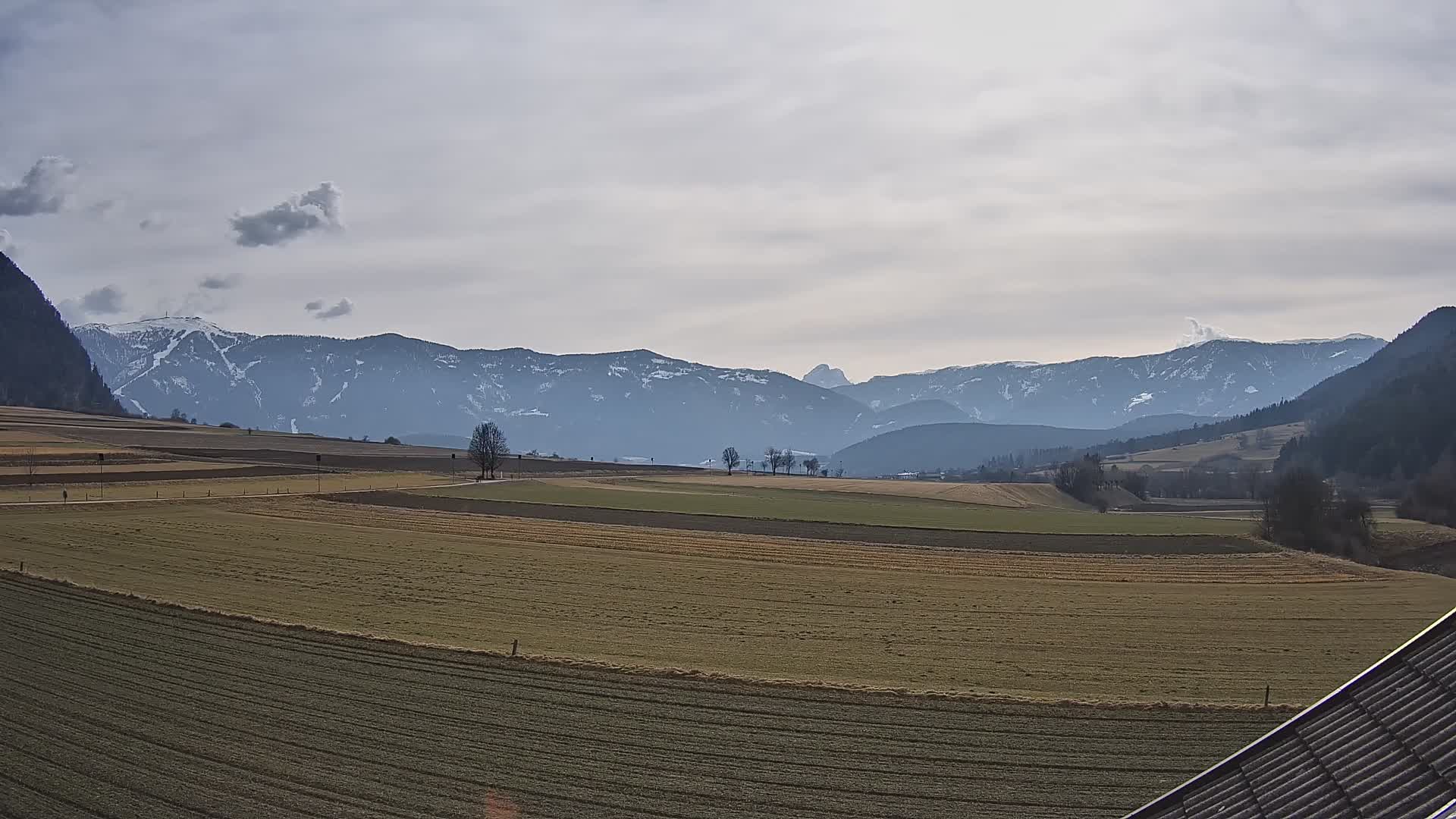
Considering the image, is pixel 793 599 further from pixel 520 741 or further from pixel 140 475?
pixel 140 475

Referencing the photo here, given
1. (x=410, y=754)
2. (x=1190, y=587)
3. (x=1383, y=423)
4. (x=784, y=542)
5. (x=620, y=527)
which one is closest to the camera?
(x=410, y=754)

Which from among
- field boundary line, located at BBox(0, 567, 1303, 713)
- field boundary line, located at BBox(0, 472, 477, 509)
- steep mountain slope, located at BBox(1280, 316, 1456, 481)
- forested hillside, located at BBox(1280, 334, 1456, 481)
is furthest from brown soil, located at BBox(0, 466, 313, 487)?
forested hillside, located at BBox(1280, 334, 1456, 481)

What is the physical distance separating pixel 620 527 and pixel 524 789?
49646mm

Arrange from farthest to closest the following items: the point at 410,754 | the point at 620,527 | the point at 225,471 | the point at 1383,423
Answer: the point at 1383,423, the point at 225,471, the point at 620,527, the point at 410,754

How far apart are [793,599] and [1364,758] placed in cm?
3278

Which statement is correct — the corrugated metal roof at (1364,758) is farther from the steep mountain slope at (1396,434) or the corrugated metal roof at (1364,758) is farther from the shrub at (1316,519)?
the steep mountain slope at (1396,434)

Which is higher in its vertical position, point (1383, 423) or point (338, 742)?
point (1383, 423)

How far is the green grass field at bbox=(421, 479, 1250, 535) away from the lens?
79.3 m

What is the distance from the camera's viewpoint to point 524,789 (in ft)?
60.2

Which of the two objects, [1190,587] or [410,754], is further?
[1190,587]

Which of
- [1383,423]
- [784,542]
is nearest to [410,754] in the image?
[784,542]

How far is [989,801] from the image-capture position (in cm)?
1808

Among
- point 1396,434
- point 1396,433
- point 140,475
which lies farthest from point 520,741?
point 1396,433

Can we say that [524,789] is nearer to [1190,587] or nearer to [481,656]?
[481,656]
